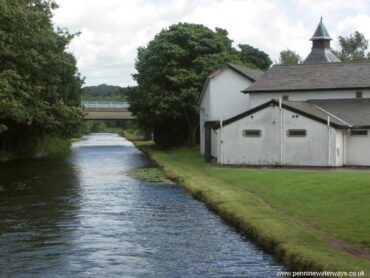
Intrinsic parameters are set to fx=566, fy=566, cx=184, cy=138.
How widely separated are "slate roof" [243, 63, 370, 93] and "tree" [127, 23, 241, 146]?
14.1m

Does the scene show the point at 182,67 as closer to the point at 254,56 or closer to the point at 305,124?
the point at 254,56

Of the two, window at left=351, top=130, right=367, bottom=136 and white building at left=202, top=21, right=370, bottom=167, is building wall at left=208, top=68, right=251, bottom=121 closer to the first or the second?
white building at left=202, top=21, right=370, bottom=167

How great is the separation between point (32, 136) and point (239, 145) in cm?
2854

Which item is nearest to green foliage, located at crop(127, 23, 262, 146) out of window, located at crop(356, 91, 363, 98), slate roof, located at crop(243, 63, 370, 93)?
slate roof, located at crop(243, 63, 370, 93)

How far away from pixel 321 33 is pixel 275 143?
44.4 metres

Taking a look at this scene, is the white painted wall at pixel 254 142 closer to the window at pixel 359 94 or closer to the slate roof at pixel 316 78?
the slate roof at pixel 316 78

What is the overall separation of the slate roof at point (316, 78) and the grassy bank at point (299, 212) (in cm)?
1199

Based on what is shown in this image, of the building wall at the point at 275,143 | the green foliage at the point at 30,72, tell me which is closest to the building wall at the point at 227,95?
the building wall at the point at 275,143

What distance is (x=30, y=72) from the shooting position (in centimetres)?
4591

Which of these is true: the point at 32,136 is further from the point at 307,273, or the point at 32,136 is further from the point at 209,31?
the point at 307,273

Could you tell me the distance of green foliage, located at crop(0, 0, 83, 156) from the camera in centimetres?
3694

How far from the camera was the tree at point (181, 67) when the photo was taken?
58.8 metres

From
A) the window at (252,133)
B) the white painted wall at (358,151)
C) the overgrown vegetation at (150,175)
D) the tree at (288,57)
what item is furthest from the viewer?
the tree at (288,57)

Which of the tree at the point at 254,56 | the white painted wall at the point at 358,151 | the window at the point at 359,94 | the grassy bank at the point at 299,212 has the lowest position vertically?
the grassy bank at the point at 299,212
